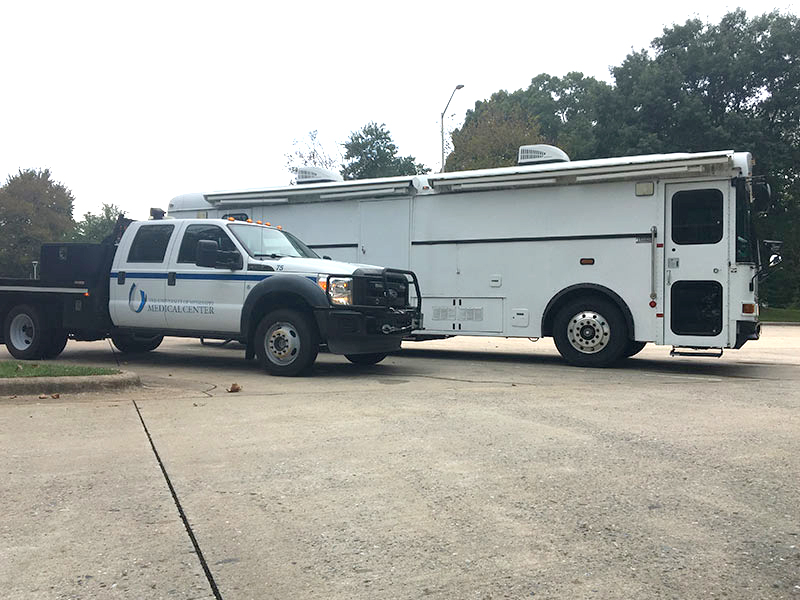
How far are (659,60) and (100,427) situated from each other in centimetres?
3707

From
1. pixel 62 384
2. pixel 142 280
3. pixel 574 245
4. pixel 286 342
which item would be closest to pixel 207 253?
pixel 142 280

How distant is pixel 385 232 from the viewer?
13789mm

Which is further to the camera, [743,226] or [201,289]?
[743,226]

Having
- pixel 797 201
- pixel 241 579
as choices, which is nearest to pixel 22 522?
pixel 241 579

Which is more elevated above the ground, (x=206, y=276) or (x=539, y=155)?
(x=539, y=155)

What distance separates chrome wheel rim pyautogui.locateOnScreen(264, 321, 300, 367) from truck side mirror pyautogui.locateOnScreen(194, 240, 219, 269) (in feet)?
4.20

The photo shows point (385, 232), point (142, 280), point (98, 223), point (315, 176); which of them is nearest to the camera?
point (142, 280)

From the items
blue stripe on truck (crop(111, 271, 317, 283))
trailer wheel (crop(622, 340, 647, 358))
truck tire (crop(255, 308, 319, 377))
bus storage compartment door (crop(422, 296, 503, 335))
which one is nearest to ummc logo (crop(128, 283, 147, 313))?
blue stripe on truck (crop(111, 271, 317, 283))

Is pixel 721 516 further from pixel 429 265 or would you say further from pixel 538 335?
pixel 429 265

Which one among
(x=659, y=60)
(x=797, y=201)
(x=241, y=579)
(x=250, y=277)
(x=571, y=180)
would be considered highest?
(x=659, y=60)

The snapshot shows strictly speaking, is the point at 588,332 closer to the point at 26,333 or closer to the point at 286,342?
the point at 286,342

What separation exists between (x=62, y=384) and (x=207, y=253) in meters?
2.85

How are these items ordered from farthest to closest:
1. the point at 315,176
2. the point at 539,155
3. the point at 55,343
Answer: the point at 315,176 < the point at 539,155 < the point at 55,343

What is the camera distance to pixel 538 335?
40.1 feet
